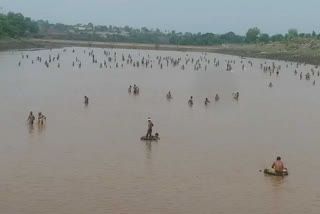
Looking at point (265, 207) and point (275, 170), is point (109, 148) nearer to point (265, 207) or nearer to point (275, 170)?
point (275, 170)

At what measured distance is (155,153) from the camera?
23375 mm

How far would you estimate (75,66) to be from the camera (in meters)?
74.5

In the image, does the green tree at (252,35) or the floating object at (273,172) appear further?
the green tree at (252,35)

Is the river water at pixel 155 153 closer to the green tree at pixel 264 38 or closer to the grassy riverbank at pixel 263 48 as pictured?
the grassy riverbank at pixel 263 48

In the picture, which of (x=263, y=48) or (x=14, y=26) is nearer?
(x=14, y=26)

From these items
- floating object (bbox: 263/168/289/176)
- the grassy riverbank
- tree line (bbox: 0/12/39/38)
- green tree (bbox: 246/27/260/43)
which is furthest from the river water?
green tree (bbox: 246/27/260/43)

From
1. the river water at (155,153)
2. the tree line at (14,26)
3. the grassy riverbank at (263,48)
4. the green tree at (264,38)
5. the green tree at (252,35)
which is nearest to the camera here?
the river water at (155,153)

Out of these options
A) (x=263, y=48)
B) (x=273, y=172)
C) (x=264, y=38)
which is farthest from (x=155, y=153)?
(x=264, y=38)

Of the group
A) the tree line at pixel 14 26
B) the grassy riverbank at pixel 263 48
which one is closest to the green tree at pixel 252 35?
the grassy riverbank at pixel 263 48

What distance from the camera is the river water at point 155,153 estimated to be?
56.2 feet

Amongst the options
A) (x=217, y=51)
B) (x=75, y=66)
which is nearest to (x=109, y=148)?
(x=75, y=66)

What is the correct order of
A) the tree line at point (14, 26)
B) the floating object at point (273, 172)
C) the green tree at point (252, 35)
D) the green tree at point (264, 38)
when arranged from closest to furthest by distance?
the floating object at point (273, 172) → the tree line at point (14, 26) → the green tree at point (264, 38) → the green tree at point (252, 35)

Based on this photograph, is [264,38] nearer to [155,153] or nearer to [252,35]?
[252,35]

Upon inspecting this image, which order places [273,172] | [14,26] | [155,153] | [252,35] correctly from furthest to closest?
[252,35] → [14,26] → [155,153] → [273,172]
